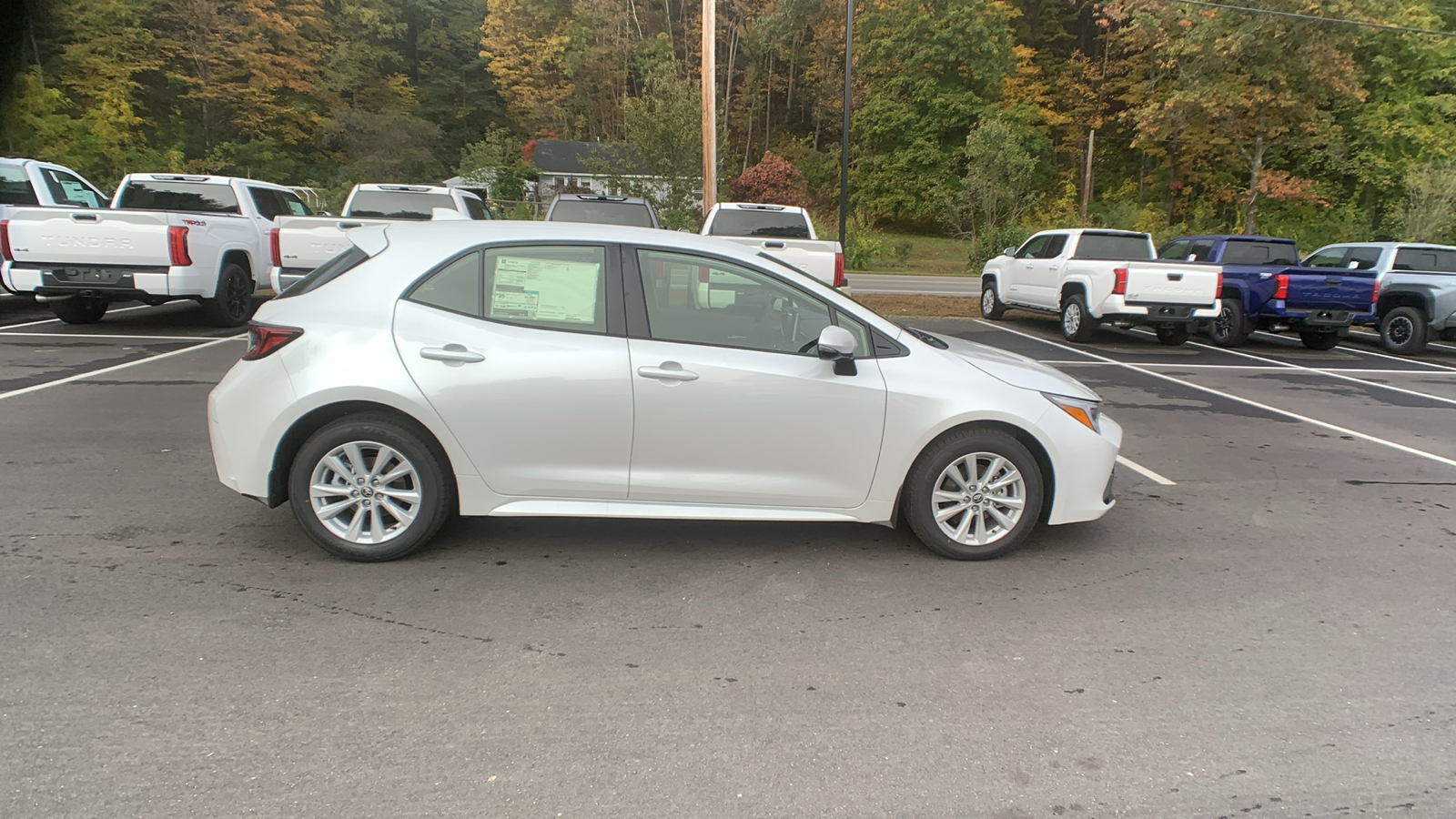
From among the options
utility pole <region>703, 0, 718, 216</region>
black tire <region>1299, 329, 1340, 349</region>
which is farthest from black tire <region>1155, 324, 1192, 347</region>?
utility pole <region>703, 0, 718, 216</region>

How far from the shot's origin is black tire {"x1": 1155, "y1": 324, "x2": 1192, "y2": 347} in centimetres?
1486

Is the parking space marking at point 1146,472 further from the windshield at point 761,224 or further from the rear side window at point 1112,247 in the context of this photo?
the rear side window at point 1112,247

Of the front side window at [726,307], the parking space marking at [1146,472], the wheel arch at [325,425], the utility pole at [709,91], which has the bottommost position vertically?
the parking space marking at [1146,472]

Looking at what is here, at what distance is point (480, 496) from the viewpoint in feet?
14.8

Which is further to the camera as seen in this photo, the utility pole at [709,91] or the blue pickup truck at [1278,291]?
the utility pole at [709,91]

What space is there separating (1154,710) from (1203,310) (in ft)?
39.2

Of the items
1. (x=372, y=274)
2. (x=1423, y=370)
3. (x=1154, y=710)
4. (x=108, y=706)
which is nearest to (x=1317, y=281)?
(x=1423, y=370)

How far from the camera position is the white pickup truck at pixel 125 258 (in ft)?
35.0

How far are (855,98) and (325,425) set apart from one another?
56837 millimetres

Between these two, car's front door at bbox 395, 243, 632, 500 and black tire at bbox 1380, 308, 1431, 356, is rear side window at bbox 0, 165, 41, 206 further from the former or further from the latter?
black tire at bbox 1380, 308, 1431, 356

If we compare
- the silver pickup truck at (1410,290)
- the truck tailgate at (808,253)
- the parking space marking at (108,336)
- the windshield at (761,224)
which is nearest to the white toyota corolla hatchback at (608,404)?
the truck tailgate at (808,253)

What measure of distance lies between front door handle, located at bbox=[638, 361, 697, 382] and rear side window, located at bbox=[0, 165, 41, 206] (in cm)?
1426

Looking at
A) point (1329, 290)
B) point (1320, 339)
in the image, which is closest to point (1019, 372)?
point (1329, 290)

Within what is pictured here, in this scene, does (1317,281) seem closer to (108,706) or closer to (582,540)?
(582,540)
